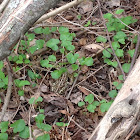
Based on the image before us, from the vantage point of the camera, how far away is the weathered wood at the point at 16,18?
5.21 feet

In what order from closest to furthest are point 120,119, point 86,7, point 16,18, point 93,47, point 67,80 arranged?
point 120,119 < point 16,18 < point 67,80 < point 93,47 < point 86,7

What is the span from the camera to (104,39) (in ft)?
8.19

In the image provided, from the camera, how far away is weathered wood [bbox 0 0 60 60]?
1.59 m

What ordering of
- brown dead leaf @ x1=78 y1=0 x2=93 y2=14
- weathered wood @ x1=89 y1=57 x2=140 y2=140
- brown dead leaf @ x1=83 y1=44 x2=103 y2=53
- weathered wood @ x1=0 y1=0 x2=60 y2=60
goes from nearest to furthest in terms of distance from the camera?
weathered wood @ x1=89 y1=57 x2=140 y2=140 < weathered wood @ x1=0 y1=0 x2=60 y2=60 < brown dead leaf @ x1=83 y1=44 x2=103 y2=53 < brown dead leaf @ x1=78 y1=0 x2=93 y2=14

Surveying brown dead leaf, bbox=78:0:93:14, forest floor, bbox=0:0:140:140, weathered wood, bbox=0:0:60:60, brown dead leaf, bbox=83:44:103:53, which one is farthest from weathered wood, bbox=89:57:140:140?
brown dead leaf, bbox=78:0:93:14

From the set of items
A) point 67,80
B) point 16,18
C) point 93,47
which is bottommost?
point 67,80

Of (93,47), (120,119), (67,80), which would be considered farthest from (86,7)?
(120,119)

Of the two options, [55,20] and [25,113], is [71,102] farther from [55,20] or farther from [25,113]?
[55,20]

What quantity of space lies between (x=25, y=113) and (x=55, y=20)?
1476 millimetres

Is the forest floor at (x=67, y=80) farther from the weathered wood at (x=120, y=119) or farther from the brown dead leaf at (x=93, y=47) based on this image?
the weathered wood at (x=120, y=119)

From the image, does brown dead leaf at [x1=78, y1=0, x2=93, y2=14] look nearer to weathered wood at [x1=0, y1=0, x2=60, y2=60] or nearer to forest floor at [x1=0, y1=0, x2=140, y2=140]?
forest floor at [x1=0, y1=0, x2=140, y2=140]

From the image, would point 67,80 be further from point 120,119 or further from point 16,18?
point 120,119

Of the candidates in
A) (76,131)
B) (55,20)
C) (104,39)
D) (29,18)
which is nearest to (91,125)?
(76,131)

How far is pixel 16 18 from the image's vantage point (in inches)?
62.5
